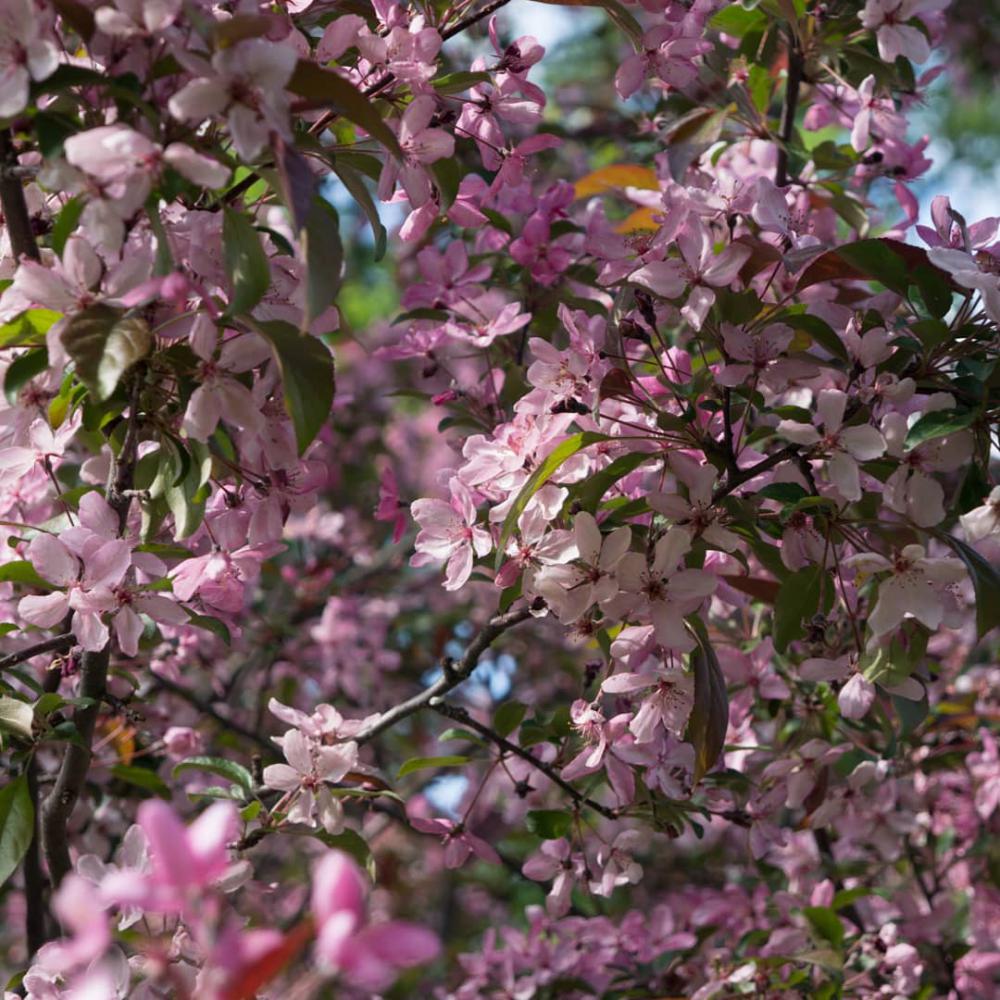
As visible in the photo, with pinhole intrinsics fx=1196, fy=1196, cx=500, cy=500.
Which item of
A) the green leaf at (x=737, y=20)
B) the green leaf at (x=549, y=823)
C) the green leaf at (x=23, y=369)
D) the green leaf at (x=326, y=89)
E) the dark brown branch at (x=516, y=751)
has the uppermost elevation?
the green leaf at (x=326, y=89)

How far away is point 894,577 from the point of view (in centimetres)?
132

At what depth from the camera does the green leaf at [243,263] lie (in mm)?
1114

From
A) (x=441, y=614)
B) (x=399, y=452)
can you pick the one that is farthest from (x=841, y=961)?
(x=399, y=452)

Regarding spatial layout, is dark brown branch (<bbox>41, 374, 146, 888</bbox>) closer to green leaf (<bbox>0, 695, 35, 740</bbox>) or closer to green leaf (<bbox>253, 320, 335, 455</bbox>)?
green leaf (<bbox>0, 695, 35, 740</bbox>)

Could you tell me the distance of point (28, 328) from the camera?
1.26 meters

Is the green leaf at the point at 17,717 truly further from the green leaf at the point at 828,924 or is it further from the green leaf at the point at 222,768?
the green leaf at the point at 828,924

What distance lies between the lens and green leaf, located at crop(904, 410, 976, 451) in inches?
49.6

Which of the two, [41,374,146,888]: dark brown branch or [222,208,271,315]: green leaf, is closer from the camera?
[222,208,271,315]: green leaf

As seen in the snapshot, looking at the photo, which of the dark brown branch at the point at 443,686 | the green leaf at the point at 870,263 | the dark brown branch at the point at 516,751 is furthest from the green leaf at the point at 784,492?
the dark brown branch at the point at 516,751

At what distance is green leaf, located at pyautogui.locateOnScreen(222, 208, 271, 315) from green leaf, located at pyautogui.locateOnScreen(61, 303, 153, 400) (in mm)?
94

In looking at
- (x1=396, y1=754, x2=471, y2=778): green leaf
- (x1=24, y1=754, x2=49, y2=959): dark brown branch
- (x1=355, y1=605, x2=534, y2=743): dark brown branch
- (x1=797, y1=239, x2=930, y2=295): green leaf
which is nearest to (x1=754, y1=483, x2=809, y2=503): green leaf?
(x1=797, y1=239, x2=930, y2=295): green leaf

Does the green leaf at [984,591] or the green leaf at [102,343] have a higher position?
the green leaf at [102,343]

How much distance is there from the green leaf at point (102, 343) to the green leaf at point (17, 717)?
461 mm

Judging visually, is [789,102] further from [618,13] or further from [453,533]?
[453,533]
